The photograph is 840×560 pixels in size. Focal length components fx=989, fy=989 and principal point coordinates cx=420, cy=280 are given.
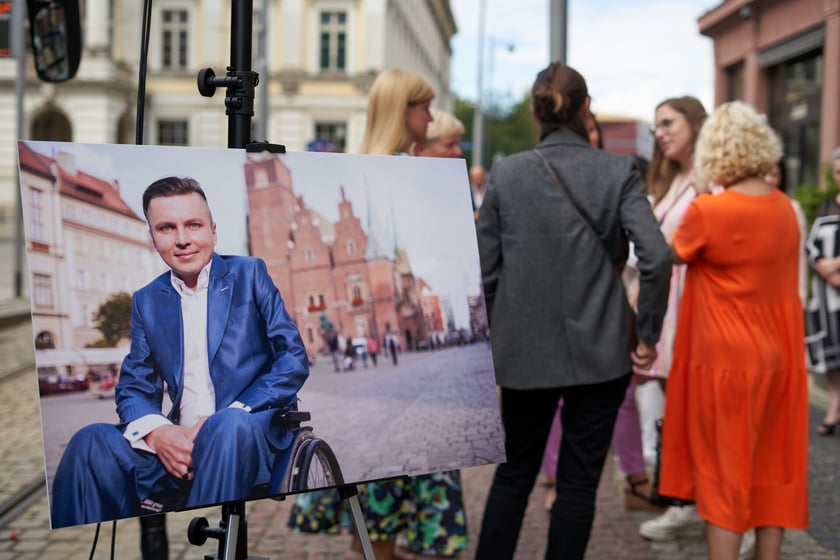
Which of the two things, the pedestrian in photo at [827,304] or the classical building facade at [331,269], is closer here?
the classical building facade at [331,269]

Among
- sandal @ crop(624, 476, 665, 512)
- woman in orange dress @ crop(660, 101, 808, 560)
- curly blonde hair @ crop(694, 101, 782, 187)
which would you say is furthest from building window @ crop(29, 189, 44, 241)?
sandal @ crop(624, 476, 665, 512)

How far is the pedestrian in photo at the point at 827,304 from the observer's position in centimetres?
687

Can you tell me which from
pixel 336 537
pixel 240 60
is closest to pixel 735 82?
pixel 336 537

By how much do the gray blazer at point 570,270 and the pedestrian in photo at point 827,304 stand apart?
152 inches

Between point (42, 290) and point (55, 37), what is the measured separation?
224 centimetres

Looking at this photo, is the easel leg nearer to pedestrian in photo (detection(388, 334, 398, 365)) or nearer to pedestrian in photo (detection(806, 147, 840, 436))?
pedestrian in photo (detection(388, 334, 398, 365))

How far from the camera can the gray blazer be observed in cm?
337

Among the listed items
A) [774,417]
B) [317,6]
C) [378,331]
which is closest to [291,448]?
[378,331]

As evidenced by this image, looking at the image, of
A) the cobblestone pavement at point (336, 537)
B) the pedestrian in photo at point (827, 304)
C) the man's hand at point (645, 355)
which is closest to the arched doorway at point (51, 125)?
the cobblestone pavement at point (336, 537)

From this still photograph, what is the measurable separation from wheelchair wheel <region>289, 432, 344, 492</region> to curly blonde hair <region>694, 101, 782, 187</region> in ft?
6.85

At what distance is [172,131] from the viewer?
142 ft

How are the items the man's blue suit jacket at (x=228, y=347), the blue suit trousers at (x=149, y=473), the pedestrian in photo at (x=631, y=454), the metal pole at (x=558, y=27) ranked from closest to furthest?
the blue suit trousers at (x=149, y=473) → the man's blue suit jacket at (x=228, y=347) → the pedestrian in photo at (x=631, y=454) → the metal pole at (x=558, y=27)

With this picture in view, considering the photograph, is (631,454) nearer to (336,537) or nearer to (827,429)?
(336,537)

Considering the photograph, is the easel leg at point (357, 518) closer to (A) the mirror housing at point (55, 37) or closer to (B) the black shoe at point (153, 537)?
(B) the black shoe at point (153, 537)
